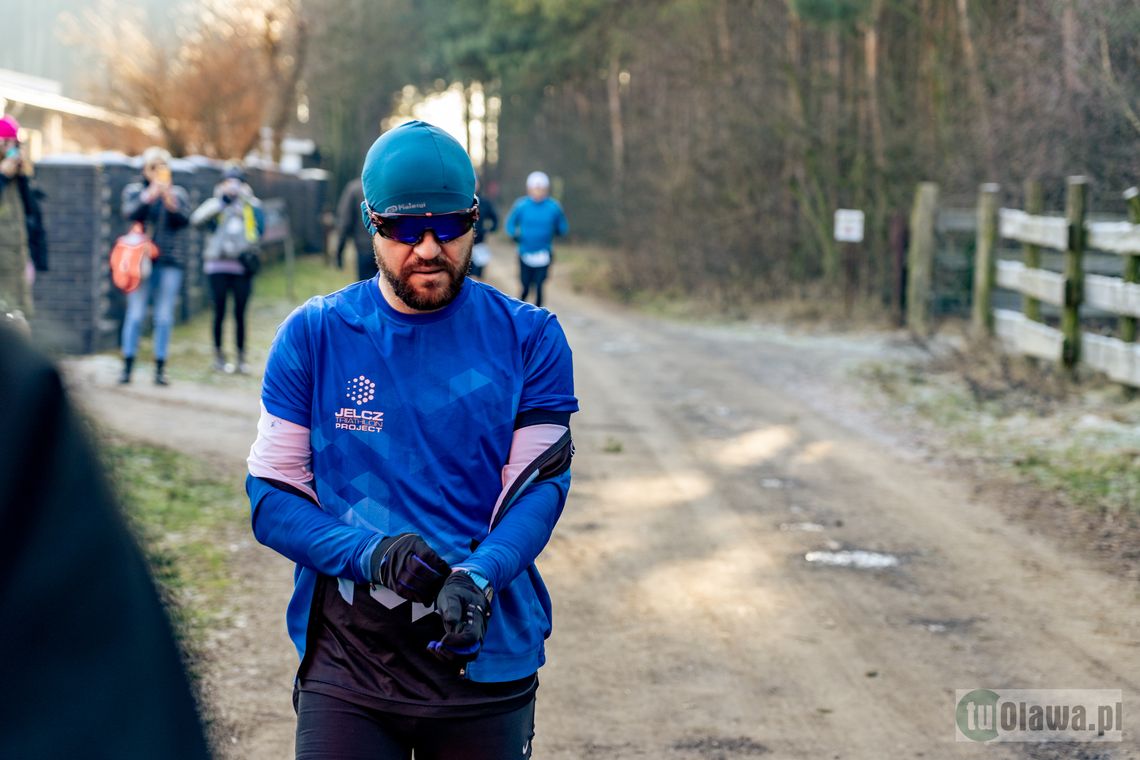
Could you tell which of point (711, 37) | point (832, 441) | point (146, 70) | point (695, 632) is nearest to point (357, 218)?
point (832, 441)

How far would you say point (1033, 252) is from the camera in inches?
618

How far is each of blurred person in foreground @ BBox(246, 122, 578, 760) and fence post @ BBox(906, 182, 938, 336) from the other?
16.8 m

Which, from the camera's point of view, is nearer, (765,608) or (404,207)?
(404,207)

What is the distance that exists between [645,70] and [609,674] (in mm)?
29129

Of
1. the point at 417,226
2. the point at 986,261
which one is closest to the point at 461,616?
the point at 417,226

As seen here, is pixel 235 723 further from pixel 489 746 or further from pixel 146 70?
pixel 146 70

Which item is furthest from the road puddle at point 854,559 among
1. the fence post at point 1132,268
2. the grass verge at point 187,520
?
the fence post at point 1132,268

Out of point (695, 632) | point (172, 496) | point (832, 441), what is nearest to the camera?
point (695, 632)

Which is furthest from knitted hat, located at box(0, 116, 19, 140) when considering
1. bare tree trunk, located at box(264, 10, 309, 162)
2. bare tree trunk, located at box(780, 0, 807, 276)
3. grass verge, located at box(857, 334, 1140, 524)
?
bare tree trunk, located at box(264, 10, 309, 162)

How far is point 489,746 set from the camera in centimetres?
313

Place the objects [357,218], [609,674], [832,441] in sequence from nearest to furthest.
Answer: [609,674] < [832,441] < [357,218]

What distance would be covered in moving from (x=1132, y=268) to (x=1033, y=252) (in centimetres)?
291

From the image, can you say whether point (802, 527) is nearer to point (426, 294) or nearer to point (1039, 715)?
point (1039, 715)

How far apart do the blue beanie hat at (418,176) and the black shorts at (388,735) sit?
1.01 m
